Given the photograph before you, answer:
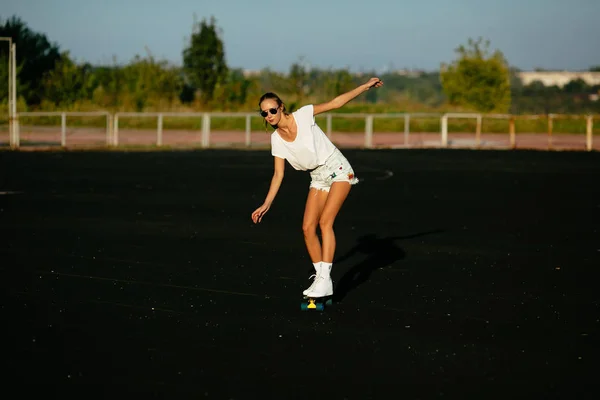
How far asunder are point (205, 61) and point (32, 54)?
12.2 metres

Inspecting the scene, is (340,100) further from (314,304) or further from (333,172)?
(314,304)

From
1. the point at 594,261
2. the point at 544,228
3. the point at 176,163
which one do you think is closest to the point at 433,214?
the point at 544,228

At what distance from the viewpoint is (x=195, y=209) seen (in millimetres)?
17312

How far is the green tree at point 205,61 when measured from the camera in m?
61.7

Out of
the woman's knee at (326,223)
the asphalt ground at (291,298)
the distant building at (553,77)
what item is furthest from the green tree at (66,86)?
the distant building at (553,77)

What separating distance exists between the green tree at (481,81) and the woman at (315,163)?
187ft

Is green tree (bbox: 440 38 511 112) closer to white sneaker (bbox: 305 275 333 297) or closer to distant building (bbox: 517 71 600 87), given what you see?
white sneaker (bbox: 305 275 333 297)

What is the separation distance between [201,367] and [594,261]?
6249 millimetres

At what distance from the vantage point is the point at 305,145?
8547mm

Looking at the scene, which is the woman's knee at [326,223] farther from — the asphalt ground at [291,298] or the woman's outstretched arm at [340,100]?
the woman's outstretched arm at [340,100]

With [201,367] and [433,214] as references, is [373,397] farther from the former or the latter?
[433,214]

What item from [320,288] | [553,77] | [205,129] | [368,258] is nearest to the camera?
[320,288]

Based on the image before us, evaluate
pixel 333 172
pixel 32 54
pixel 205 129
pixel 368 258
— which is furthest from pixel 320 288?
pixel 32 54

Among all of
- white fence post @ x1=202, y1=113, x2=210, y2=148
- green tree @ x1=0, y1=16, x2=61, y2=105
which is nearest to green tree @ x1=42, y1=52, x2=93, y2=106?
green tree @ x1=0, y1=16, x2=61, y2=105
